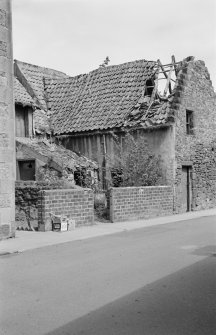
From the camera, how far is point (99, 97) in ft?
79.6

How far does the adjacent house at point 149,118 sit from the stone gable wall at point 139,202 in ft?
4.83

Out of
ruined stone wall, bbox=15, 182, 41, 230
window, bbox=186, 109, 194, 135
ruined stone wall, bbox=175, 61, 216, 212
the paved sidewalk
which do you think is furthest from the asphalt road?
window, bbox=186, 109, 194, 135

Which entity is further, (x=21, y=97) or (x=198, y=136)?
(x=198, y=136)

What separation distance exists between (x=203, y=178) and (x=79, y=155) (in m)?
6.36

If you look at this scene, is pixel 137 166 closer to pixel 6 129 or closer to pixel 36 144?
pixel 36 144

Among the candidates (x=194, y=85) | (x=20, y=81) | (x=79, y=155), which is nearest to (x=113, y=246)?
(x=79, y=155)

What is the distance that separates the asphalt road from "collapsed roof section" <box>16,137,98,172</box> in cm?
844

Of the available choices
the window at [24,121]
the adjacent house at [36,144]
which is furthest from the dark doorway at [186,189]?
the window at [24,121]

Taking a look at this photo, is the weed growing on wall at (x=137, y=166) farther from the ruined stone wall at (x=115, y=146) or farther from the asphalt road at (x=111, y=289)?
the asphalt road at (x=111, y=289)

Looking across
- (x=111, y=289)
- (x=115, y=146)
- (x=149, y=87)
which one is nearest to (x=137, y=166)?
(x=115, y=146)

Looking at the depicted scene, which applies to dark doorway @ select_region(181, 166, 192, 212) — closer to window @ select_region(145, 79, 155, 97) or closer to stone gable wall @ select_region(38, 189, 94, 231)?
window @ select_region(145, 79, 155, 97)

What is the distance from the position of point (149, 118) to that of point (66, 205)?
815 cm

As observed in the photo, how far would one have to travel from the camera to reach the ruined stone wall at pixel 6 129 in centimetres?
1195

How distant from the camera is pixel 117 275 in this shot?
24.7ft
